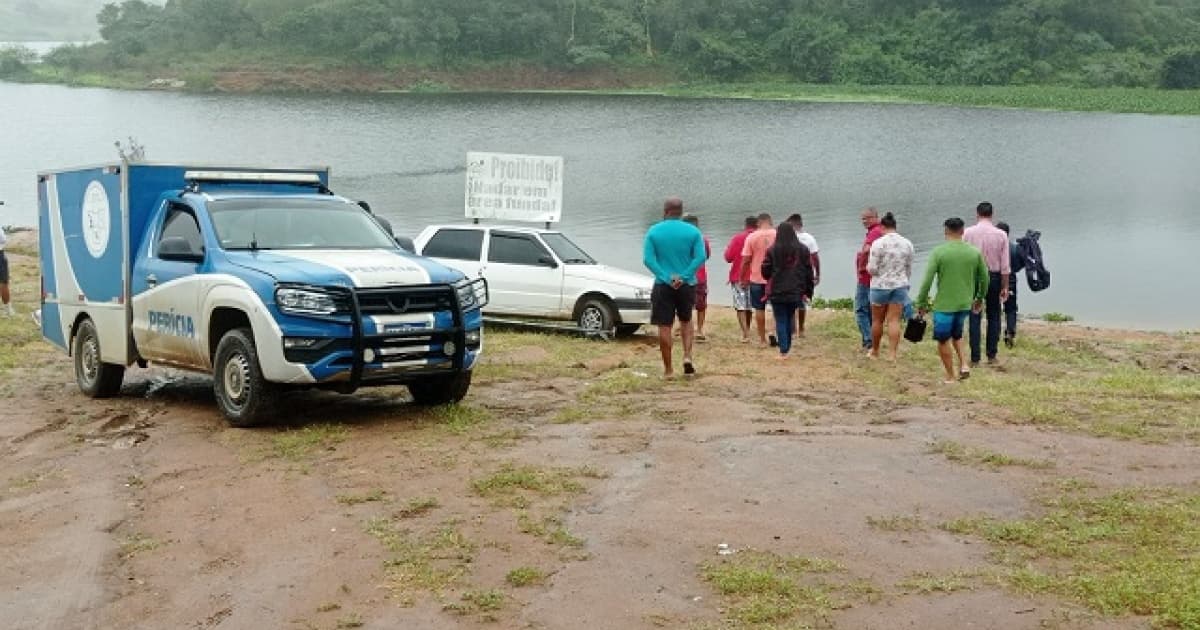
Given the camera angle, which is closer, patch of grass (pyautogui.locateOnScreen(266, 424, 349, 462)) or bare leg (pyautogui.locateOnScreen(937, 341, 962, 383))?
patch of grass (pyautogui.locateOnScreen(266, 424, 349, 462))

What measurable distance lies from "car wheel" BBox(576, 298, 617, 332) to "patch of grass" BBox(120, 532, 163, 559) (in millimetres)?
10698

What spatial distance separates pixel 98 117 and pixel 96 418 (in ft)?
234

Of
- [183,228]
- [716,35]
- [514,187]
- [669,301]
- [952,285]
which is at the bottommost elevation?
[669,301]

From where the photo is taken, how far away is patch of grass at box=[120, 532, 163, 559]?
741 centimetres

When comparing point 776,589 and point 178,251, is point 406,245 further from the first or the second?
point 776,589

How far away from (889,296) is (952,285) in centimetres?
153

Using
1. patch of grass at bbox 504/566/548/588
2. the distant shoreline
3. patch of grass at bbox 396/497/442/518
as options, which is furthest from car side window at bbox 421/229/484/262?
the distant shoreline

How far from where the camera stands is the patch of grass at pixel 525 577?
21.2 feet

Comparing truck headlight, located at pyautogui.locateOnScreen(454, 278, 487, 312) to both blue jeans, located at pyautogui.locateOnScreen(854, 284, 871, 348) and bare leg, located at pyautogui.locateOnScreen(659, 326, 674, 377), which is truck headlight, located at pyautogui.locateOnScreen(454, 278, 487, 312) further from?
blue jeans, located at pyautogui.locateOnScreen(854, 284, 871, 348)

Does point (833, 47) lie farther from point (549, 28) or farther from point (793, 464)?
point (793, 464)

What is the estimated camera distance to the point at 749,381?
42.5 ft

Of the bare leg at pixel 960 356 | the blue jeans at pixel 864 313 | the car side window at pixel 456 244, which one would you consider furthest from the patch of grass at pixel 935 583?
the car side window at pixel 456 244

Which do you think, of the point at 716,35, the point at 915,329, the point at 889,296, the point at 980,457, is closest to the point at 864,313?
the point at 889,296

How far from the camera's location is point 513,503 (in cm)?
794
